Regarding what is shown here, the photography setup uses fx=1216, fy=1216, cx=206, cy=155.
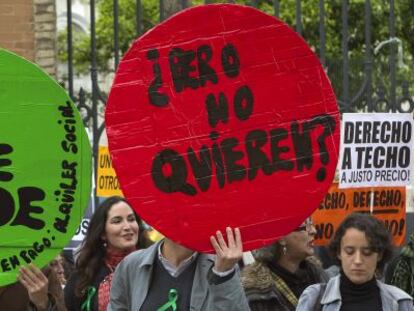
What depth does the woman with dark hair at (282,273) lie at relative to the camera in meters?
4.73

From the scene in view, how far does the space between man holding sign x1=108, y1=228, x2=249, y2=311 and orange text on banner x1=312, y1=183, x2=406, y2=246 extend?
270 centimetres

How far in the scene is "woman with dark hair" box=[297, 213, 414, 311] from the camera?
13.6 ft

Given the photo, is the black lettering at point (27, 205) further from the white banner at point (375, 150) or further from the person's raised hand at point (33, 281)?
the white banner at point (375, 150)

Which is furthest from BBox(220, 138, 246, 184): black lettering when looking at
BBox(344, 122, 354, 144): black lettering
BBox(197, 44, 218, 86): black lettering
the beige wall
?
the beige wall

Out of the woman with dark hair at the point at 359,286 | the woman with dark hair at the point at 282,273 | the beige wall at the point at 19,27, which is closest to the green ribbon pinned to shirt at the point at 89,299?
the woman with dark hair at the point at 282,273

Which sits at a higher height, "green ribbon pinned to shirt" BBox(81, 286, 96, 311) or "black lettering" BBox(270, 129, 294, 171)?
"black lettering" BBox(270, 129, 294, 171)

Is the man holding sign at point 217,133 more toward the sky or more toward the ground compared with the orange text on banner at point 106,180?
more toward the sky

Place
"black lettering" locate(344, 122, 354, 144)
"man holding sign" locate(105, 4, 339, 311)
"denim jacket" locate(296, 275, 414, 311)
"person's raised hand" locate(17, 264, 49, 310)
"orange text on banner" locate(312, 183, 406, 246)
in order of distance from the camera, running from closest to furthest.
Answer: "man holding sign" locate(105, 4, 339, 311), "denim jacket" locate(296, 275, 414, 311), "person's raised hand" locate(17, 264, 49, 310), "orange text on banner" locate(312, 183, 406, 246), "black lettering" locate(344, 122, 354, 144)

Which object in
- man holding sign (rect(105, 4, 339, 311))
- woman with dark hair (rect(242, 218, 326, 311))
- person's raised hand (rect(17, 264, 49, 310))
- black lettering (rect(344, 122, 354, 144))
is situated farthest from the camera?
black lettering (rect(344, 122, 354, 144))

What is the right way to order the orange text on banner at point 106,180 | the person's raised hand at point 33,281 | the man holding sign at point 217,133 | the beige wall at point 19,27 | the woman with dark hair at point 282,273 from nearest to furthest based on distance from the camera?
the man holding sign at point 217,133 → the person's raised hand at point 33,281 → the woman with dark hair at point 282,273 → the orange text on banner at point 106,180 → the beige wall at point 19,27

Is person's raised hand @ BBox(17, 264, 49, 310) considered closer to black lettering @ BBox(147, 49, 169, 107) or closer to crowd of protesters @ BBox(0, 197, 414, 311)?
crowd of protesters @ BBox(0, 197, 414, 311)

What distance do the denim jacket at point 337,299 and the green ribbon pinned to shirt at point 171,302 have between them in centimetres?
45

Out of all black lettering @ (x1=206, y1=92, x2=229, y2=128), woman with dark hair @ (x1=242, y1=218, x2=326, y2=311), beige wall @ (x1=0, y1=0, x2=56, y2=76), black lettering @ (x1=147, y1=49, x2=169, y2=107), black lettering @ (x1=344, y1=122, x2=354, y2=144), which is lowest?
woman with dark hair @ (x1=242, y1=218, x2=326, y2=311)

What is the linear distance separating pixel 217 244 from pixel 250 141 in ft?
1.26
